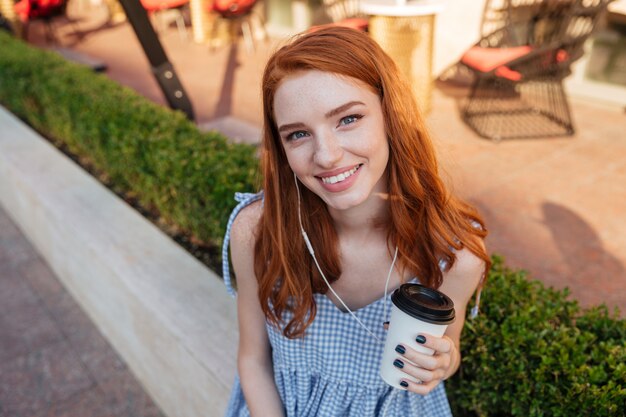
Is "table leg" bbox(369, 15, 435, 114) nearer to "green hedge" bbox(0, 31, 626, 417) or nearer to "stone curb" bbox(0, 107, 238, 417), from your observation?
"green hedge" bbox(0, 31, 626, 417)

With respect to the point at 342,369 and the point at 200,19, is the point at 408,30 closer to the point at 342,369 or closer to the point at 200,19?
the point at 342,369

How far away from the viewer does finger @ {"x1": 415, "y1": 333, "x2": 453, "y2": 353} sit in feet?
3.99

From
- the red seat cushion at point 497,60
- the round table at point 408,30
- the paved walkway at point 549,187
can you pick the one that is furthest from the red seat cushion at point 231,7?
the red seat cushion at point 497,60

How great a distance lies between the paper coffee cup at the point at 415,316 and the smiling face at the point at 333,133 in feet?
0.98

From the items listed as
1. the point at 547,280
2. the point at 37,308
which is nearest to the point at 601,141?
the point at 547,280

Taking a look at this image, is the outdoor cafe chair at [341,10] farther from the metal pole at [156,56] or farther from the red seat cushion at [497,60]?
the metal pole at [156,56]

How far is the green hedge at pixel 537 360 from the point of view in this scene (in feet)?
5.17

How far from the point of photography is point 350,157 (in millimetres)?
1371

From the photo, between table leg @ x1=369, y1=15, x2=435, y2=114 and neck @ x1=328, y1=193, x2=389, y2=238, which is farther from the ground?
neck @ x1=328, y1=193, x2=389, y2=238

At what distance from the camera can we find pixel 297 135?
141 centimetres

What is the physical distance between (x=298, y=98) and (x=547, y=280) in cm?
240

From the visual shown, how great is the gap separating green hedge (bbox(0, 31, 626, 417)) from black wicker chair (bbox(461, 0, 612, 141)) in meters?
2.33

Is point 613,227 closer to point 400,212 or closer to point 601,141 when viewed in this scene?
point 601,141

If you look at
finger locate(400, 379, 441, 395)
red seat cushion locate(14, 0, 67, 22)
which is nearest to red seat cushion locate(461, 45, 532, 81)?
finger locate(400, 379, 441, 395)
